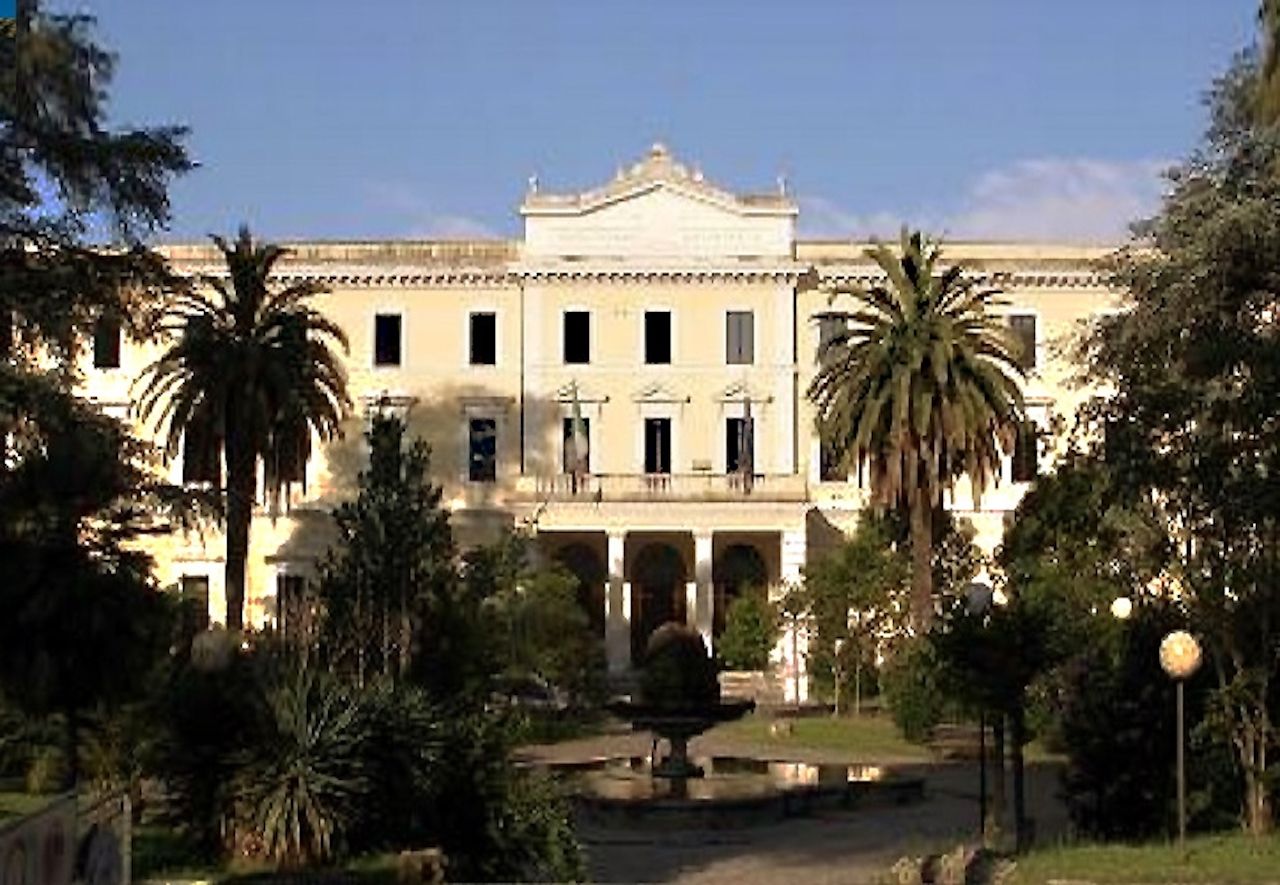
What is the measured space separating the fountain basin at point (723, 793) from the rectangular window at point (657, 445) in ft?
88.4

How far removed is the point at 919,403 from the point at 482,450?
75.6 feet

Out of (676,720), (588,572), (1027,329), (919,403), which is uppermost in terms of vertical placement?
(1027,329)

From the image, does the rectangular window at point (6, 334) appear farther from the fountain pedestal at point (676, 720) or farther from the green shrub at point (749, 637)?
the green shrub at point (749, 637)

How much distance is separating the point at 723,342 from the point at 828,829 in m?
35.3

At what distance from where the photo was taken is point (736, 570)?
60.6m

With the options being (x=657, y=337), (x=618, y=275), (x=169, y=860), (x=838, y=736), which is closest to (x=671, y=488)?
(x=657, y=337)

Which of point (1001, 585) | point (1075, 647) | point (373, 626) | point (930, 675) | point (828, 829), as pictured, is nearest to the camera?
point (373, 626)

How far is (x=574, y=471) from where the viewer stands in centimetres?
5881

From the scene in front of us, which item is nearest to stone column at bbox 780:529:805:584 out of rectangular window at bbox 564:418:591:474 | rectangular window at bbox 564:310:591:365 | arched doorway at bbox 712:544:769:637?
arched doorway at bbox 712:544:769:637

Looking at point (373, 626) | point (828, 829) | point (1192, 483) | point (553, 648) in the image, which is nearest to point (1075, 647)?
point (828, 829)

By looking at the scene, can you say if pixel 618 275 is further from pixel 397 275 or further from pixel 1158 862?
pixel 1158 862

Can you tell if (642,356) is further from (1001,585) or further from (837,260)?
(1001,585)

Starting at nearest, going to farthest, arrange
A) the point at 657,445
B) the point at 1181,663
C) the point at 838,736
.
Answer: the point at 1181,663, the point at 838,736, the point at 657,445

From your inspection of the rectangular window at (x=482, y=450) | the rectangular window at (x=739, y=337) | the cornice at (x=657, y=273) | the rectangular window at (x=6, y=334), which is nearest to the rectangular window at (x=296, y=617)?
the rectangular window at (x=6, y=334)
